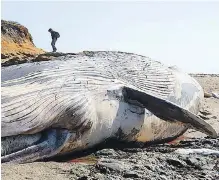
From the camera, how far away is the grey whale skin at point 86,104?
4926 millimetres

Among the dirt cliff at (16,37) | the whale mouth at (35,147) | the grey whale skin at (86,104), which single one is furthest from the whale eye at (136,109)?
the dirt cliff at (16,37)

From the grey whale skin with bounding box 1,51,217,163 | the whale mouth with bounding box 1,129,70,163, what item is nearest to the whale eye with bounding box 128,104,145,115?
the grey whale skin with bounding box 1,51,217,163

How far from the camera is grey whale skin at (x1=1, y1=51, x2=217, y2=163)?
194 inches

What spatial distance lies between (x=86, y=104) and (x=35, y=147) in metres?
0.83

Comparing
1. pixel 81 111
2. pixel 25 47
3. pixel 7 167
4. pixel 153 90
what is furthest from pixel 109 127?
pixel 25 47

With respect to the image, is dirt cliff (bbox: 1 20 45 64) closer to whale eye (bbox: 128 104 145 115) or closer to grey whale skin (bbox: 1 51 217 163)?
grey whale skin (bbox: 1 51 217 163)

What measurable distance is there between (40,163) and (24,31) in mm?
21690

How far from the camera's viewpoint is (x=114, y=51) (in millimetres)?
7750

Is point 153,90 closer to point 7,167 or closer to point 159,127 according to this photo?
point 159,127

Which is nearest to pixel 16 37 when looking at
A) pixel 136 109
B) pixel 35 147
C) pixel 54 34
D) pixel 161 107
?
pixel 54 34

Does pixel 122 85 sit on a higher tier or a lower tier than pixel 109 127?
higher

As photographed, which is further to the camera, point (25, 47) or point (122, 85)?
point (25, 47)

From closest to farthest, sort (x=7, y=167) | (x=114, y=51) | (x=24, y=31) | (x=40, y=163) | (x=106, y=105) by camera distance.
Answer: (x=7, y=167), (x=40, y=163), (x=106, y=105), (x=114, y=51), (x=24, y=31)

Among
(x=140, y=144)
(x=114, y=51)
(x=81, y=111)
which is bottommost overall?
(x=140, y=144)
